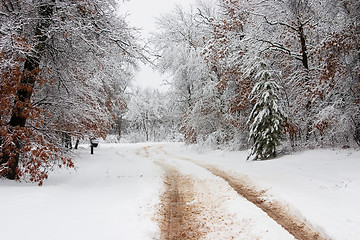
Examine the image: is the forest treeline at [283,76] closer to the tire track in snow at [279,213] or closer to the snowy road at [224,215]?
the tire track in snow at [279,213]

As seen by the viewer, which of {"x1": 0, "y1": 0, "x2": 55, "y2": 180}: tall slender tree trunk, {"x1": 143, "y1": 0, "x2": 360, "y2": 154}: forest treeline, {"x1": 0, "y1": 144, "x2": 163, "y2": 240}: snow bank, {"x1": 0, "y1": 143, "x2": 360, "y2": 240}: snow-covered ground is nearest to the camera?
{"x1": 0, "y1": 144, "x2": 163, "y2": 240}: snow bank

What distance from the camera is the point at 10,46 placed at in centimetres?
586

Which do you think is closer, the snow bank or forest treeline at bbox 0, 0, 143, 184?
the snow bank

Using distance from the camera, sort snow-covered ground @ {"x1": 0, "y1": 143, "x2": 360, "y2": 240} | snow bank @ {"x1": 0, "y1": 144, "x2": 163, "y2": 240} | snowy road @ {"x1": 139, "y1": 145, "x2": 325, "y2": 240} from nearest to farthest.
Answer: snow bank @ {"x1": 0, "y1": 144, "x2": 163, "y2": 240}
snow-covered ground @ {"x1": 0, "y1": 143, "x2": 360, "y2": 240}
snowy road @ {"x1": 139, "y1": 145, "x2": 325, "y2": 240}

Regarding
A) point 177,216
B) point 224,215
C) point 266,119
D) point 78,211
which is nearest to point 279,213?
point 224,215

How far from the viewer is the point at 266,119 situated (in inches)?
483

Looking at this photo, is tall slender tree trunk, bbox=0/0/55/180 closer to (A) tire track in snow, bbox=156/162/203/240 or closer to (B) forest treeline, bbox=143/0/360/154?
(A) tire track in snow, bbox=156/162/203/240

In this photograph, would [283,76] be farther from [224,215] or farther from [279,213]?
[224,215]

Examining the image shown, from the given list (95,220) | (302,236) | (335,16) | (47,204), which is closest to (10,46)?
(47,204)

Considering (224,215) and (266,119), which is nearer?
(224,215)

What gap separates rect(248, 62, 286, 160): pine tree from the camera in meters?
12.2

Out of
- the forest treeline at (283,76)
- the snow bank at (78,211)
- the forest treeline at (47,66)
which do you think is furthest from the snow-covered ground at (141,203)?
the forest treeline at (283,76)

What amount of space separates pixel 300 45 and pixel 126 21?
31.2 ft

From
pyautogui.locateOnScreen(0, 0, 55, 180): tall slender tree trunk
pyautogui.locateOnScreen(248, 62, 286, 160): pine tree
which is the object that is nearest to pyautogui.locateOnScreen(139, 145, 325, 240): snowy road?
pyautogui.locateOnScreen(0, 0, 55, 180): tall slender tree trunk
